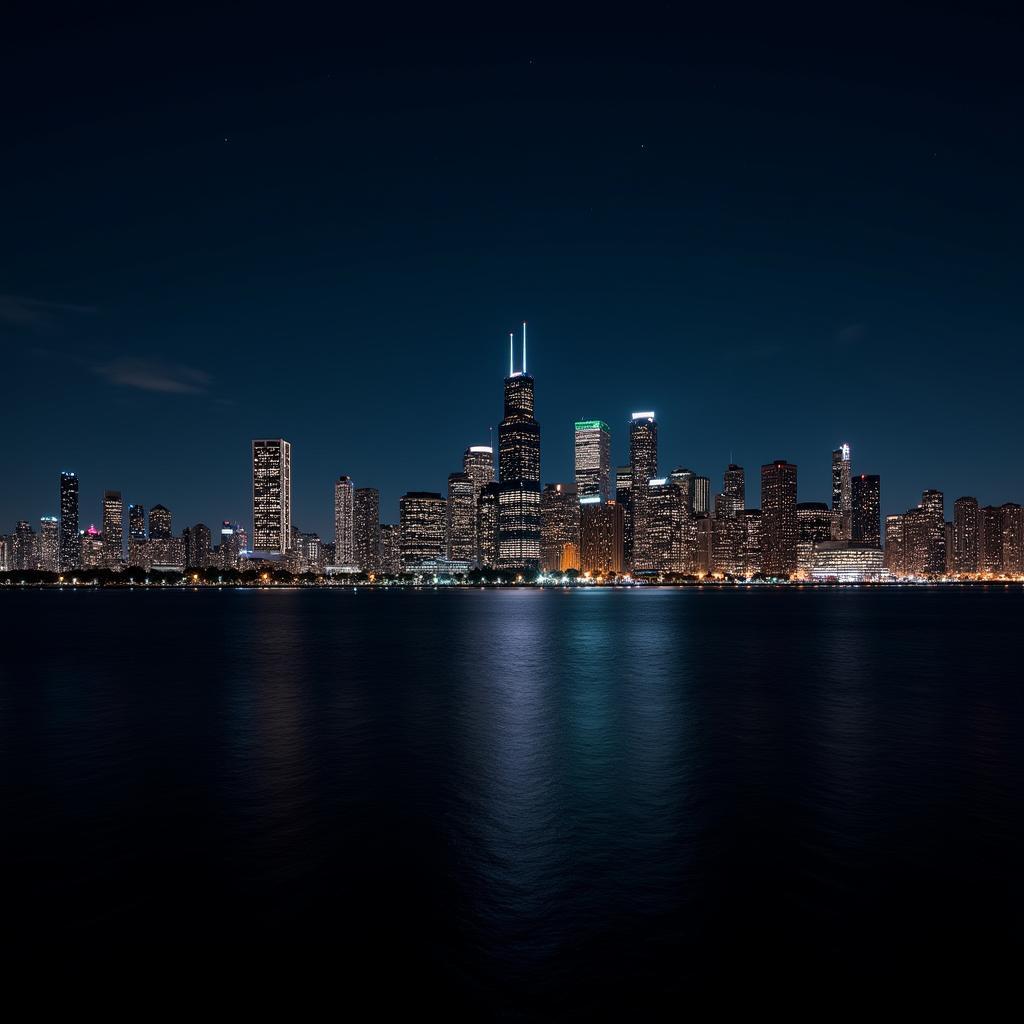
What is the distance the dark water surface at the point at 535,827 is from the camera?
1485 cm

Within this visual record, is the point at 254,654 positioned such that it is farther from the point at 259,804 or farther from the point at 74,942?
the point at 74,942

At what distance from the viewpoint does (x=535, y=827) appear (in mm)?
22047

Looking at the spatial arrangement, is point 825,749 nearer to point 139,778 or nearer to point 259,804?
point 259,804

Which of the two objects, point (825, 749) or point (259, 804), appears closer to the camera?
point (259, 804)

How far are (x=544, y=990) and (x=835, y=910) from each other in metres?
7.42

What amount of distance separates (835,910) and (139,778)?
Answer: 2431 cm

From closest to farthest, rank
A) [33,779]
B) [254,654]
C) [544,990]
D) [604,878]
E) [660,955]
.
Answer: [544,990] < [660,955] < [604,878] < [33,779] < [254,654]

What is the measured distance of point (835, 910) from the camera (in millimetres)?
16359

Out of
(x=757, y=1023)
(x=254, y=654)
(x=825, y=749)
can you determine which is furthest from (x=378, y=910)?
(x=254, y=654)

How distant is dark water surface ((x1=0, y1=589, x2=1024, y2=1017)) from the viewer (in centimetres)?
1485

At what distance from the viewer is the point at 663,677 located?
5588cm

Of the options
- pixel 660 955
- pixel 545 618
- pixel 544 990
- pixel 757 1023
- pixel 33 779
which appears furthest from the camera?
pixel 545 618

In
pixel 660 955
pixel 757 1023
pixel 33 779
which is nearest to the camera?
pixel 757 1023

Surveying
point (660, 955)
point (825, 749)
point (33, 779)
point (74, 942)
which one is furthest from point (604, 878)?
point (33, 779)
